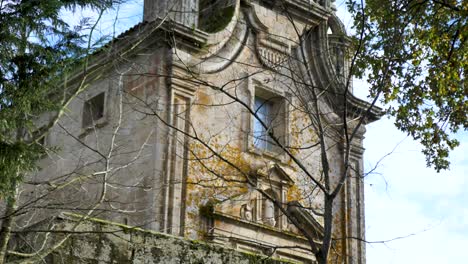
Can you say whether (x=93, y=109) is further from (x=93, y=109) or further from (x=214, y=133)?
(x=214, y=133)

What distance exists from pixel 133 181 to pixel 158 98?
6.20 ft

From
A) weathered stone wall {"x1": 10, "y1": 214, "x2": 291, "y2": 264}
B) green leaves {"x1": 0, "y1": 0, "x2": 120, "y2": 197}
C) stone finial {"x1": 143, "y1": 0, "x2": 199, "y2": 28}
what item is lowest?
weathered stone wall {"x1": 10, "y1": 214, "x2": 291, "y2": 264}

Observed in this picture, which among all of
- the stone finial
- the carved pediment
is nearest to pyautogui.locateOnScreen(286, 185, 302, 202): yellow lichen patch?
the carved pediment

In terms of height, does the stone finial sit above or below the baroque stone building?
above

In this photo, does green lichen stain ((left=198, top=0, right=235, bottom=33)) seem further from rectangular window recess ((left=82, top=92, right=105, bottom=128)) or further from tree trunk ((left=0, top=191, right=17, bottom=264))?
tree trunk ((left=0, top=191, right=17, bottom=264))

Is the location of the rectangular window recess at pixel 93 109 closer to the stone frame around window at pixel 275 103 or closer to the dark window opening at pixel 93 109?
the dark window opening at pixel 93 109

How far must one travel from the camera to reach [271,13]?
22703 millimetres

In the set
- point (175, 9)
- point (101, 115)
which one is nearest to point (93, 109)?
Result: point (101, 115)

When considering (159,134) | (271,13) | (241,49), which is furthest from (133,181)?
(271,13)

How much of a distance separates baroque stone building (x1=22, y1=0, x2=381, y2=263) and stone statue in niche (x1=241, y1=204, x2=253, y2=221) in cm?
3

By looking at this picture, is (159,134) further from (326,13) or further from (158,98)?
(326,13)

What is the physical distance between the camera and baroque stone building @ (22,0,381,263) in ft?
63.6

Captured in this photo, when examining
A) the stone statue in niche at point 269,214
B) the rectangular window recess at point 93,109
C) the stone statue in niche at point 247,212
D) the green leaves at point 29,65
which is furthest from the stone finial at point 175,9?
the green leaves at point 29,65

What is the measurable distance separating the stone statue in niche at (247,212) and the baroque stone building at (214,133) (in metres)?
0.03
